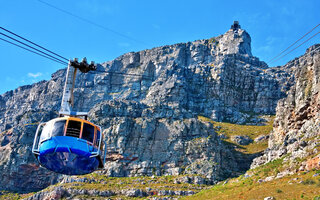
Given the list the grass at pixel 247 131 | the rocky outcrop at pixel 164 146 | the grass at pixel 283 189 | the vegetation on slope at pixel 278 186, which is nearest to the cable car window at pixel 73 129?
the vegetation on slope at pixel 278 186

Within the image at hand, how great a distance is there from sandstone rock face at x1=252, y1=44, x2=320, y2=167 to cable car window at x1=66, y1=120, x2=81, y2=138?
5425cm

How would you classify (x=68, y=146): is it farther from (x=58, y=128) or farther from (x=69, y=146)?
(x=58, y=128)

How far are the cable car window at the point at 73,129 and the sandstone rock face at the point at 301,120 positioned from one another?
54.2m

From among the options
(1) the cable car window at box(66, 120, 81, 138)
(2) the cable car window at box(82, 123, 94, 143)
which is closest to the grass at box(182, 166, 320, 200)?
(2) the cable car window at box(82, 123, 94, 143)

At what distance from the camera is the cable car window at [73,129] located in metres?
33.7

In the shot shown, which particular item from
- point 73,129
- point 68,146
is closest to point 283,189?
point 73,129

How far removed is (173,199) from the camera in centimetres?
10119

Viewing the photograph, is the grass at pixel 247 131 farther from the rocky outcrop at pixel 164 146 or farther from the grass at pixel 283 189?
the grass at pixel 283 189

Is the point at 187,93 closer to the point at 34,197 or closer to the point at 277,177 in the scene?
the point at 34,197

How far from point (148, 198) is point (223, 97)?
106 m

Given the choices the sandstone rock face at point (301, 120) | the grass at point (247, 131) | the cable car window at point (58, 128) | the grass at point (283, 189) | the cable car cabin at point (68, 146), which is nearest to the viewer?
the cable car cabin at point (68, 146)

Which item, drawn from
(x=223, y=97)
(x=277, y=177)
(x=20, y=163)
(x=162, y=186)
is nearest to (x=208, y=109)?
(x=223, y=97)

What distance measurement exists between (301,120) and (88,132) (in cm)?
7868

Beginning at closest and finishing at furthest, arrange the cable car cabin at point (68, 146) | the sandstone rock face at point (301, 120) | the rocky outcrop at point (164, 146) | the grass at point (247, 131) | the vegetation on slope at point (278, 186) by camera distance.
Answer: the cable car cabin at point (68, 146) → the vegetation on slope at point (278, 186) → the sandstone rock face at point (301, 120) → the rocky outcrop at point (164, 146) → the grass at point (247, 131)
